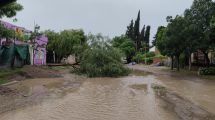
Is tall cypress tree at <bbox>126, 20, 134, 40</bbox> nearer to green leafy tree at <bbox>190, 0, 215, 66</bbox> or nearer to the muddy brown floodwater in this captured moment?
green leafy tree at <bbox>190, 0, 215, 66</bbox>

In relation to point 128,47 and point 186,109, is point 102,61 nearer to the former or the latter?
point 186,109

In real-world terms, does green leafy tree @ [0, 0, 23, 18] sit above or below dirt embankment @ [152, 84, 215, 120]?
above

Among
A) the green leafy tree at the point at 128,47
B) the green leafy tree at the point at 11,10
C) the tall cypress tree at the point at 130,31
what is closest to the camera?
the green leafy tree at the point at 11,10

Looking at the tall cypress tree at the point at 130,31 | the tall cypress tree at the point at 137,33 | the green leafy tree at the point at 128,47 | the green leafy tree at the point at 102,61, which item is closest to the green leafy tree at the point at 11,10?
the green leafy tree at the point at 102,61

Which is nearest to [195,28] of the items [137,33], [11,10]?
[11,10]

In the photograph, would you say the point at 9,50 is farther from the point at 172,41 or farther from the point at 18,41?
the point at 172,41

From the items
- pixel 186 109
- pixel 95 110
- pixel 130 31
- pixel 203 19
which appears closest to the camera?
pixel 95 110

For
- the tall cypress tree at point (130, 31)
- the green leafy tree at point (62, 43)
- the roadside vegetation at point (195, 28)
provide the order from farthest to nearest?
the tall cypress tree at point (130, 31) < the green leafy tree at point (62, 43) < the roadside vegetation at point (195, 28)

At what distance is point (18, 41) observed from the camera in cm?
3612

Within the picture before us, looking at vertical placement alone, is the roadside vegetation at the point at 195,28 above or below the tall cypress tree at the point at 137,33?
below

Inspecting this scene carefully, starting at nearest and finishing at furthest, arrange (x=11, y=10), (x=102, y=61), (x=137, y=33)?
(x=11, y=10) → (x=102, y=61) → (x=137, y=33)

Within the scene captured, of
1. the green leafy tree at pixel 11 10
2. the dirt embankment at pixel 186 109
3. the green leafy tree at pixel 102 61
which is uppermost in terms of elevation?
the green leafy tree at pixel 11 10

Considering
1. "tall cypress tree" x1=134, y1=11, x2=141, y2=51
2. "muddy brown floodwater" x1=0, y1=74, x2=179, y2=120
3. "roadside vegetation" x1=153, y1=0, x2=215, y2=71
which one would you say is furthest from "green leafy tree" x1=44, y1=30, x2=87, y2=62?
"tall cypress tree" x1=134, y1=11, x2=141, y2=51

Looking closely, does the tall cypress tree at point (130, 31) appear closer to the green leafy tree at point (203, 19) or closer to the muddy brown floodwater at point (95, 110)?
the green leafy tree at point (203, 19)
